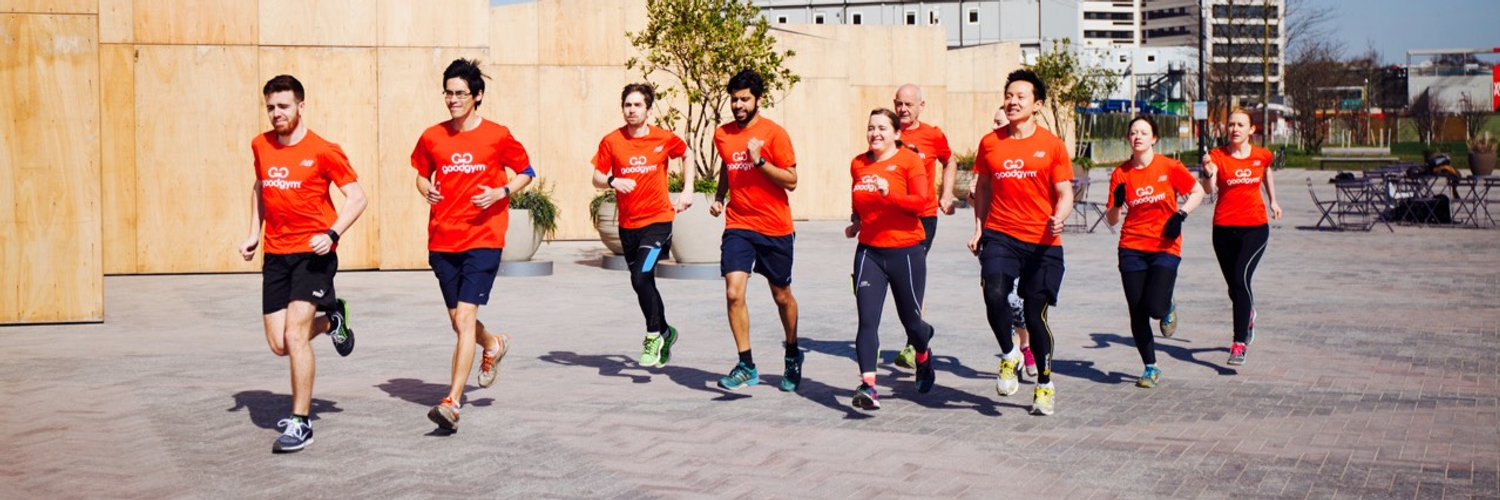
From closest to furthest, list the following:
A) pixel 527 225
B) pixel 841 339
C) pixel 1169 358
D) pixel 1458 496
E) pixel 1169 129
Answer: pixel 1458 496 < pixel 1169 358 < pixel 841 339 < pixel 527 225 < pixel 1169 129

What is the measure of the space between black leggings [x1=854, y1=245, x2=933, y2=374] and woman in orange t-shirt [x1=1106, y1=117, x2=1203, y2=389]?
1.54 m

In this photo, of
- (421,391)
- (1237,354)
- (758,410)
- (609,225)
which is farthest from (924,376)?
(609,225)

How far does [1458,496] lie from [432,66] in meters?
14.0

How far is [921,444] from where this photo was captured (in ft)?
25.7

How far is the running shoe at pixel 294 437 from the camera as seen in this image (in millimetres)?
7562

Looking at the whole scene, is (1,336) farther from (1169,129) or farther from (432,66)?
(1169,129)

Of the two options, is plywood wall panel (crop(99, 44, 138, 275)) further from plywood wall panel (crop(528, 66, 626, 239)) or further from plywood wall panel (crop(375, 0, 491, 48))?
plywood wall panel (crop(528, 66, 626, 239))

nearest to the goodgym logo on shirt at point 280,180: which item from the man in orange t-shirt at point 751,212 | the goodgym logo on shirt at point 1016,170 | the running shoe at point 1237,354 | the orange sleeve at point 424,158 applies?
the orange sleeve at point 424,158

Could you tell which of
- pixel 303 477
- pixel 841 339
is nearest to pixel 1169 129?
pixel 841 339

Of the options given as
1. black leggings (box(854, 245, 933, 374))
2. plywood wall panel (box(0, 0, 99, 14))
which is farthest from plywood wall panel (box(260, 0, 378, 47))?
black leggings (box(854, 245, 933, 374))

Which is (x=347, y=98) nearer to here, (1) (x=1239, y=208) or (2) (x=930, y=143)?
(2) (x=930, y=143)

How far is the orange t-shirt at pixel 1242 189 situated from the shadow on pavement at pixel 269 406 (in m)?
5.68

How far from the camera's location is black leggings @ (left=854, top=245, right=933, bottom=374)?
8.73m

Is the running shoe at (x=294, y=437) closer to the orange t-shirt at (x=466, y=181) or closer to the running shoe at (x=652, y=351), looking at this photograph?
the orange t-shirt at (x=466, y=181)
